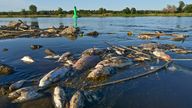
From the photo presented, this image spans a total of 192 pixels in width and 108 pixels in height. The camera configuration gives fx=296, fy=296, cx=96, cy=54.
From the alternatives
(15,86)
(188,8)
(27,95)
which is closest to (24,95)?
(27,95)

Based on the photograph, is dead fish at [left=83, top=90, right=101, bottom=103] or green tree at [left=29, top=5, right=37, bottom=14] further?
green tree at [left=29, top=5, right=37, bottom=14]

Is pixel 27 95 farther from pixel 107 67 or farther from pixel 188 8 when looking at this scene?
pixel 188 8

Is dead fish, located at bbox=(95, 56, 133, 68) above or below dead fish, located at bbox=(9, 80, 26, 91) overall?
above

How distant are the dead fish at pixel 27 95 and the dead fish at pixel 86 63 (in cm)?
375

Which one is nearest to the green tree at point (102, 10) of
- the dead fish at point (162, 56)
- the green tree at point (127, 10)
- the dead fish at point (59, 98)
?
the green tree at point (127, 10)

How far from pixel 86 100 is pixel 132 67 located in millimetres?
5429

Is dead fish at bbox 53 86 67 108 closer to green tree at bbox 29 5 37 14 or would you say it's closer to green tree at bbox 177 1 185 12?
green tree at bbox 177 1 185 12

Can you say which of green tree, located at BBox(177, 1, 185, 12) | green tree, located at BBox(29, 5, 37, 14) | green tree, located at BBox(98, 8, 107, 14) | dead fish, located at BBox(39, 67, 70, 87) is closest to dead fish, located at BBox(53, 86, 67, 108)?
dead fish, located at BBox(39, 67, 70, 87)

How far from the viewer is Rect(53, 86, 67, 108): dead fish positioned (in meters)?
10.3

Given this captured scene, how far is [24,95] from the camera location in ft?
36.4

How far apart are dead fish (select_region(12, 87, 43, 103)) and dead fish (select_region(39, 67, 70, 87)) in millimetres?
884

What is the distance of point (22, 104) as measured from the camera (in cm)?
1070

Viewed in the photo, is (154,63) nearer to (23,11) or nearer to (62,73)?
(62,73)

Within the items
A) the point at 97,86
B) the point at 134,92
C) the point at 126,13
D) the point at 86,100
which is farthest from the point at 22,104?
the point at 126,13
